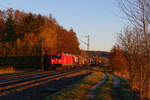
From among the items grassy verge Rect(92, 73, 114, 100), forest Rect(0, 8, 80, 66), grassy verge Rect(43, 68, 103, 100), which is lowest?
grassy verge Rect(92, 73, 114, 100)

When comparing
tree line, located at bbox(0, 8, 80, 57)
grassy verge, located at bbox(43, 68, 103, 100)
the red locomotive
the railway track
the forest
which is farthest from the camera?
tree line, located at bbox(0, 8, 80, 57)

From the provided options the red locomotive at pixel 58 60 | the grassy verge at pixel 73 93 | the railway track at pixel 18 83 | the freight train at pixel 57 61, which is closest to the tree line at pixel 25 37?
the freight train at pixel 57 61

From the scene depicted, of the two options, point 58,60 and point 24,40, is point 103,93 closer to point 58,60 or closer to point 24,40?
point 58,60

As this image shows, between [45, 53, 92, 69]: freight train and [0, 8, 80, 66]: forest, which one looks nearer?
[45, 53, 92, 69]: freight train

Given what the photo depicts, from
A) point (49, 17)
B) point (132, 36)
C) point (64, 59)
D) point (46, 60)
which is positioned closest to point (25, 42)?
point (46, 60)

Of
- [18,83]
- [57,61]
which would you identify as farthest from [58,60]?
[18,83]

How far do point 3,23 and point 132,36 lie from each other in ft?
164

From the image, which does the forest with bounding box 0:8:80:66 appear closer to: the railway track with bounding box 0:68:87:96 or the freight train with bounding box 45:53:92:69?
the freight train with bounding box 45:53:92:69

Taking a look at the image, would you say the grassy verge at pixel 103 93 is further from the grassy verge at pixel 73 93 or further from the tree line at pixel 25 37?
the tree line at pixel 25 37

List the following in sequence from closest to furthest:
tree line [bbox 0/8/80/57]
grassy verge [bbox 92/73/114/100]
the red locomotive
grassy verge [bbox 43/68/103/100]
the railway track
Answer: grassy verge [bbox 43/68/103/100]
grassy verge [bbox 92/73/114/100]
the railway track
the red locomotive
tree line [bbox 0/8/80/57]

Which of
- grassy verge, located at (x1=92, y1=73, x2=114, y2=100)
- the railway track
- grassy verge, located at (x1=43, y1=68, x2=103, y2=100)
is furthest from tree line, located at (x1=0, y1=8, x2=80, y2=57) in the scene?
grassy verge, located at (x1=92, y1=73, x2=114, y2=100)

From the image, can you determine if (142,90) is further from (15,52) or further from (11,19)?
(11,19)

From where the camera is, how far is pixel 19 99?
35.9ft

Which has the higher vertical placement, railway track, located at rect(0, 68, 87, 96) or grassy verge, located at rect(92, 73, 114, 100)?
railway track, located at rect(0, 68, 87, 96)
